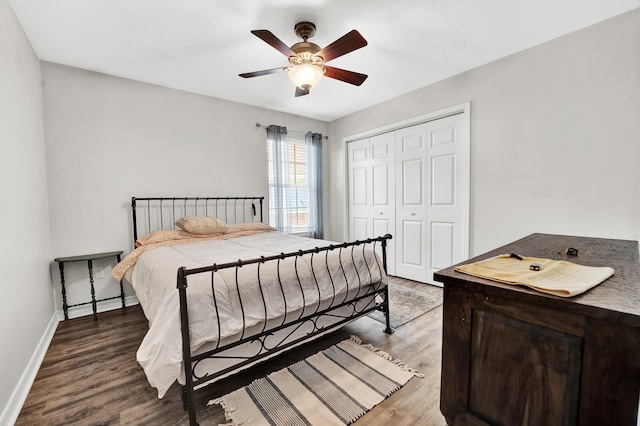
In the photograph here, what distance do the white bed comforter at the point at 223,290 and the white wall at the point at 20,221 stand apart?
0.69m

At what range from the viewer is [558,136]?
255 centimetres

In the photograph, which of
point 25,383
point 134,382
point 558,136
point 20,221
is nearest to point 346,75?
point 558,136

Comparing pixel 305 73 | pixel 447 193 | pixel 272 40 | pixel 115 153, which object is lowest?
pixel 447 193

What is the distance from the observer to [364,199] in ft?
14.9

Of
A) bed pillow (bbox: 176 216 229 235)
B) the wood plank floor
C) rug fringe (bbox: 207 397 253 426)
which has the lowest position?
the wood plank floor

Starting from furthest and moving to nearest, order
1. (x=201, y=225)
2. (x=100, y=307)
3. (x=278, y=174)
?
(x=278, y=174)
(x=201, y=225)
(x=100, y=307)

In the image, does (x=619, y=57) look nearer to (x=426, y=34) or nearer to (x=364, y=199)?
(x=426, y=34)

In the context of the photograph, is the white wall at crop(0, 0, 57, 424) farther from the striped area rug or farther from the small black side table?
the striped area rug

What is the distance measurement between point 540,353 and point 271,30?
107 inches

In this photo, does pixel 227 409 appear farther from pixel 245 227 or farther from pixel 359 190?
pixel 359 190

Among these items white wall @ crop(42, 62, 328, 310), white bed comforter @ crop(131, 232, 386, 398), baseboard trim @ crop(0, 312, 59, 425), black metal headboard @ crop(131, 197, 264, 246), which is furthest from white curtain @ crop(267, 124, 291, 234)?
baseboard trim @ crop(0, 312, 59, 425)

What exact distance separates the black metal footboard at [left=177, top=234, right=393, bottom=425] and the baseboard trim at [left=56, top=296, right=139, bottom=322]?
7.59 ft

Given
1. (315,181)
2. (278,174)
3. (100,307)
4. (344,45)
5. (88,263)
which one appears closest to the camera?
(344,45)

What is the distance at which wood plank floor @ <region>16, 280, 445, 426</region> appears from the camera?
60.2 inches
